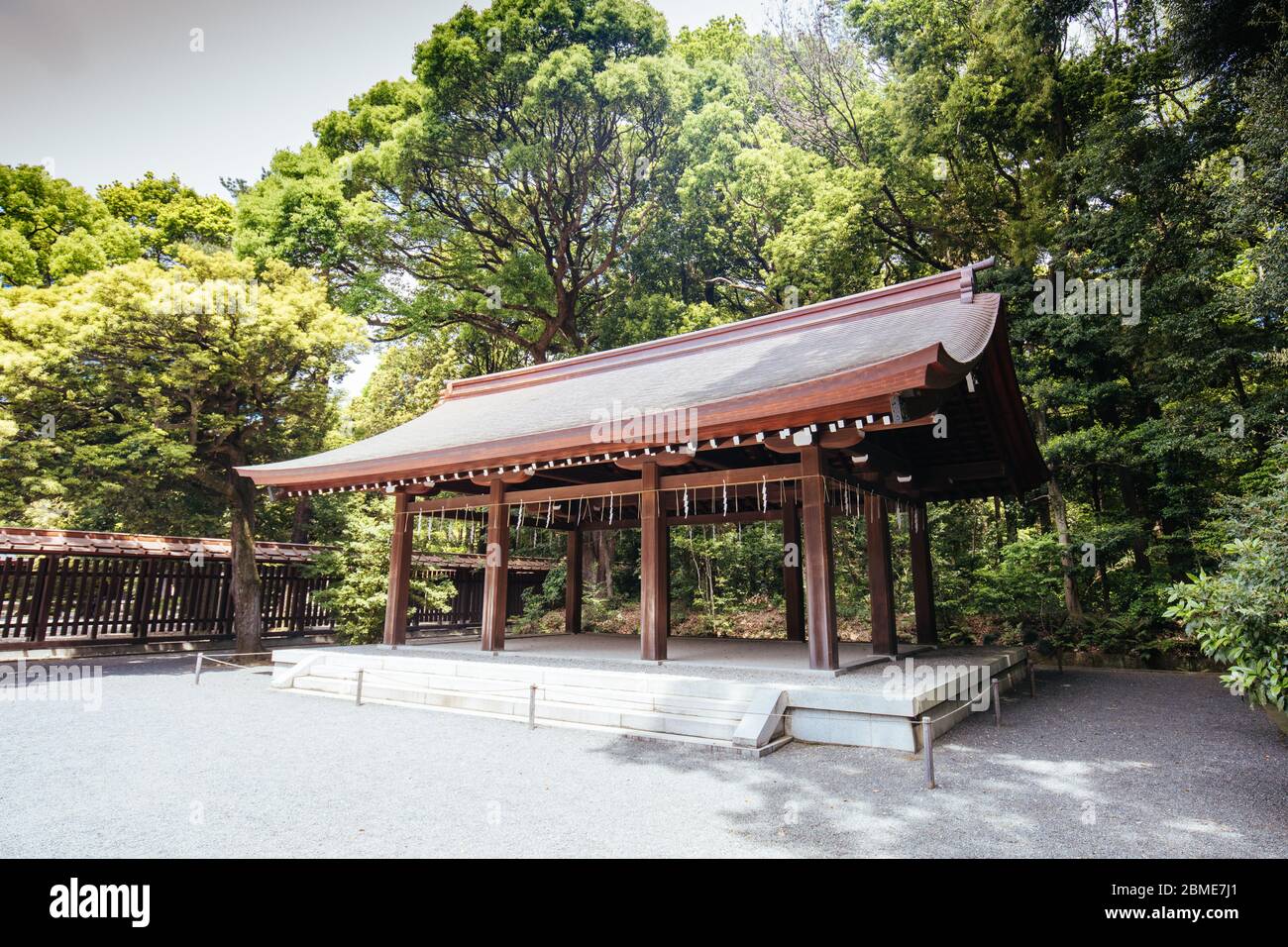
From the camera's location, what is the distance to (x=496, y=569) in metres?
8.80

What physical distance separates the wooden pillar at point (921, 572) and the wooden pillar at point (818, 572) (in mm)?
3602

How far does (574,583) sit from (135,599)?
7875 mm

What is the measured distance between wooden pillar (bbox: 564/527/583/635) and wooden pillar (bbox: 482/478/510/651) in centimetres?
375

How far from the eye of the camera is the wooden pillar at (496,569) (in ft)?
28.9

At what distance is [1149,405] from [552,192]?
1438 centimetres

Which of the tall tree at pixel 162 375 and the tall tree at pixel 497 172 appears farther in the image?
the tall tree at pixel 497 172

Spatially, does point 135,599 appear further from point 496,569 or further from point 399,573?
point 496,569

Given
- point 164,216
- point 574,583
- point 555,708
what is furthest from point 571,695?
point 164,216

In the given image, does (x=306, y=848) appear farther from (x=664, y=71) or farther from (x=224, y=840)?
(x=664, y=71)

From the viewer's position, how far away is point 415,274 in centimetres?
1719

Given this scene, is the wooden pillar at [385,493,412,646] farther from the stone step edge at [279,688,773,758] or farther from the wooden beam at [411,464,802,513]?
the stone step edge at [279,688,773,758]

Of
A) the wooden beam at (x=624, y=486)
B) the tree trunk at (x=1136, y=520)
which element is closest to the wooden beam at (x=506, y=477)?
the wooden beam at (x=624, y=486)

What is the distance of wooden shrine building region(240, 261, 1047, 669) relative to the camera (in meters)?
6.25

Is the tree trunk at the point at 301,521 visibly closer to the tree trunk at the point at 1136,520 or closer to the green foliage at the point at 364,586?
the green foliage at the point at 364,586
